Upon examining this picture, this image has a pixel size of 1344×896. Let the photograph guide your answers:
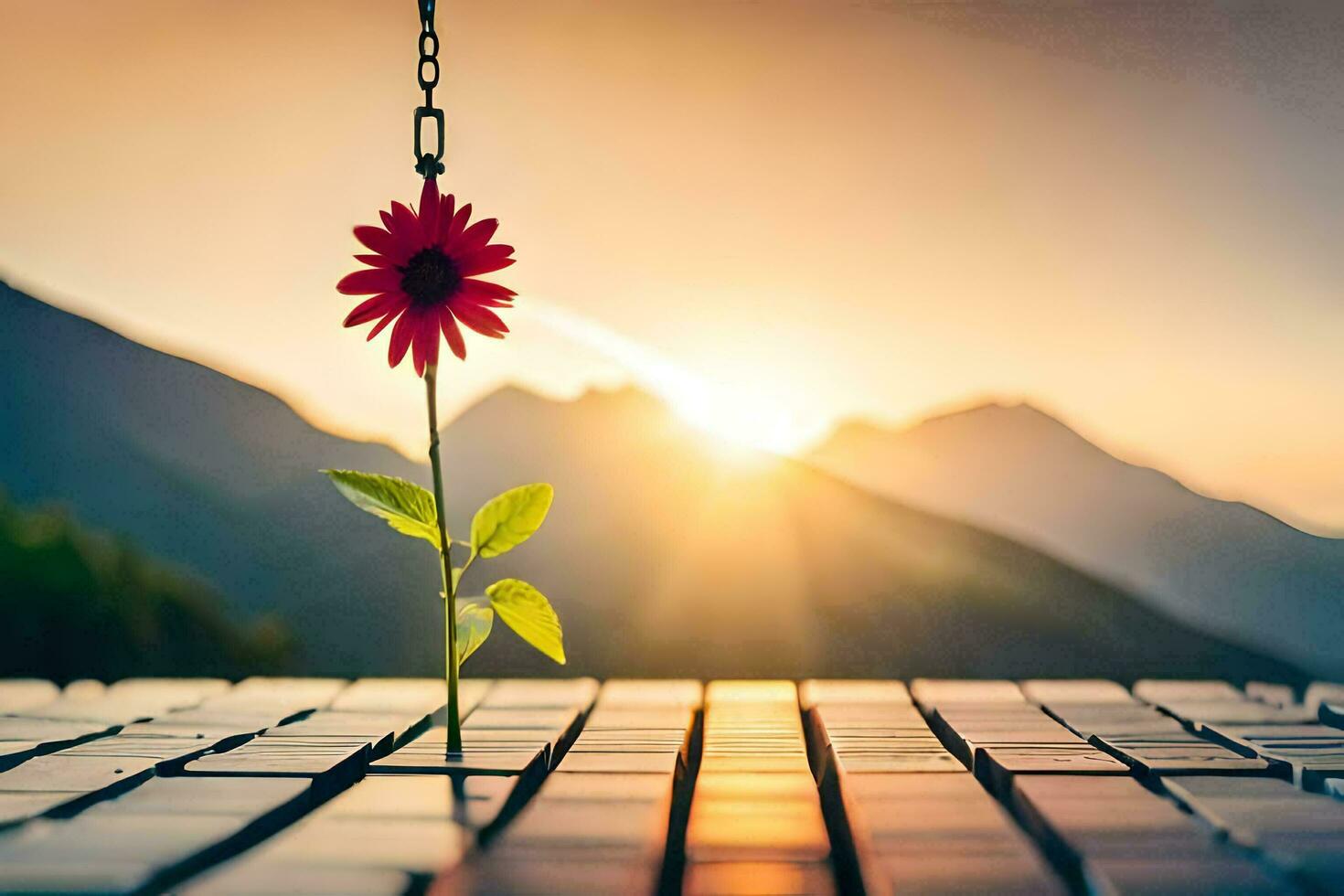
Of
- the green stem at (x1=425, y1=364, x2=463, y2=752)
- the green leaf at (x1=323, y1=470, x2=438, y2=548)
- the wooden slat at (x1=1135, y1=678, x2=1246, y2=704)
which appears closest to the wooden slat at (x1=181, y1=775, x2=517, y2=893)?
the green stem at (x1=425, y1=364, x2=463, y2=752)

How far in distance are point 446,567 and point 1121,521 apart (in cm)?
270

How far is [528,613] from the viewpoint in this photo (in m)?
1.80

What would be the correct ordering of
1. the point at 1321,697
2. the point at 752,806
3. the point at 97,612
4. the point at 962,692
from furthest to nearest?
the point at 97,612 < the point at 962,692 < the point at 1321,697 < the point at 752,806

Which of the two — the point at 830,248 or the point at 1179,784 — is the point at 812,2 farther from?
the point at 1179,784

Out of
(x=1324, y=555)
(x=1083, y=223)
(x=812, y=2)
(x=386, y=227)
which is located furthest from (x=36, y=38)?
(x=1324, y=555)

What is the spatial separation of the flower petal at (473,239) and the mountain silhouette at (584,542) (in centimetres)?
215

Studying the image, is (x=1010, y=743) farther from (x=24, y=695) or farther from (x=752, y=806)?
(x=24, y=695)

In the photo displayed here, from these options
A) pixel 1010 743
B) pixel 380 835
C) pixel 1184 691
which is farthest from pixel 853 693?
pixel 380 835

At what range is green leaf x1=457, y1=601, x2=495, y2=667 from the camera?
1.78 metres

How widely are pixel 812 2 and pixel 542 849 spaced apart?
2.97 meters

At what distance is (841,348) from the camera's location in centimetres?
364

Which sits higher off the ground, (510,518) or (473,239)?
(473,239)

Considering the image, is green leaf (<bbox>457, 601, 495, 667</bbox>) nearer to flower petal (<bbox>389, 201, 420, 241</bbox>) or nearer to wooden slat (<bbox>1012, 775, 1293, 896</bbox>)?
flower petal (<bbox>389, 201, 420, 241</bbox>)

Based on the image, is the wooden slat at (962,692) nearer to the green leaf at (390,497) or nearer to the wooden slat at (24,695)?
the green leaf at (390,497)
